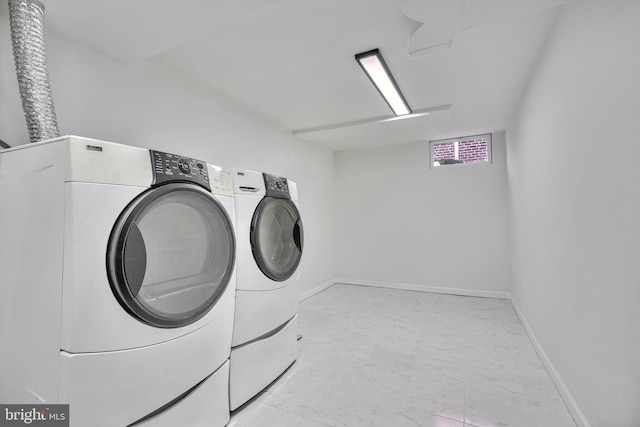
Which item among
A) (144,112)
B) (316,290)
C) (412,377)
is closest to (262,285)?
(412,377)

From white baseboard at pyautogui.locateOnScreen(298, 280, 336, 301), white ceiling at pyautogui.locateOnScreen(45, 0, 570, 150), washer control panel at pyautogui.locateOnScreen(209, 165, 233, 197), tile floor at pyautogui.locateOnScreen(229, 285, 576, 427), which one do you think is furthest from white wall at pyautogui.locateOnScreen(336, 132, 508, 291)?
washer control panel at pyautogui.locateOnScreen(209, 165, 233, 197)

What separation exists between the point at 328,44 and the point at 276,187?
1.08 meters

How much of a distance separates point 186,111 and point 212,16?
1043mm

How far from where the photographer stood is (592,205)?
1.35 m

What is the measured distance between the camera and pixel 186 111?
2.42 metres

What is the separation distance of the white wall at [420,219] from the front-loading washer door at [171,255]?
3.65m

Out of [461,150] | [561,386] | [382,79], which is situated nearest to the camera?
[561,386]

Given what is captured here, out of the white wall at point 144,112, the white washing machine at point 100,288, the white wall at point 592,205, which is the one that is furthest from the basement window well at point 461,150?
the white washing machine at point 100,288

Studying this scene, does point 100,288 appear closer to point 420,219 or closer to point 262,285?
point 262,285

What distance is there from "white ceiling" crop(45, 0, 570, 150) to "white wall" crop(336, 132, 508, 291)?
1.28 m

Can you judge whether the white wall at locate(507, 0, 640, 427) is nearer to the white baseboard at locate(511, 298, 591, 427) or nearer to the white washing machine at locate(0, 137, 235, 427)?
the white baseboard at locate(511, 298, 591, 427)

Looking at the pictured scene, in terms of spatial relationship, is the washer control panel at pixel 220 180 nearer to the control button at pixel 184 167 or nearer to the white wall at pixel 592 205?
the control button at pixel 184 167

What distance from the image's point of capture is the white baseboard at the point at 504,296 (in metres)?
1.59

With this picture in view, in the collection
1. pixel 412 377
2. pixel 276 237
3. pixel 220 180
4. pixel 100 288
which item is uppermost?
pixel 220 180
